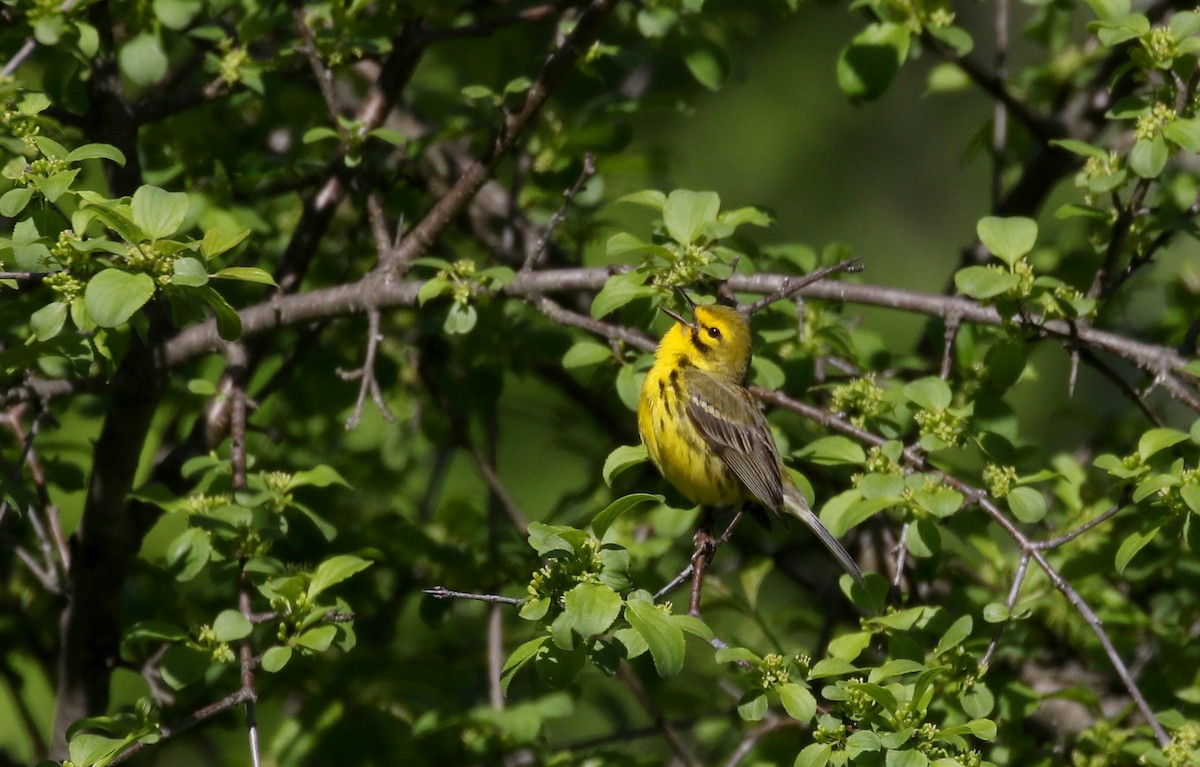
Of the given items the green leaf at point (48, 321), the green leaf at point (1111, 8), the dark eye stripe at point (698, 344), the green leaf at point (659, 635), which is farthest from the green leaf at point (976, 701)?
the green leaf at point (48, 321)

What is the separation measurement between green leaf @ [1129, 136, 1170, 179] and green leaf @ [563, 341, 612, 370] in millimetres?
1420

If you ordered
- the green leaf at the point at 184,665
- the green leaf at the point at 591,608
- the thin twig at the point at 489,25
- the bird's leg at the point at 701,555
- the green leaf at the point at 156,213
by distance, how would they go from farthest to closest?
the thin twig at the point at 489,25
the bird's leg at the point at 701,555
the green leaf at the point at 184,665
the green leaf at the point at 156,213
the green leaf at the point at 591,608

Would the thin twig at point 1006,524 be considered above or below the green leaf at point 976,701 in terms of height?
above

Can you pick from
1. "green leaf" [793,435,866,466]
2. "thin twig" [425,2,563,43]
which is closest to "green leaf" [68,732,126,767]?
"green leaf" [793,435,866,466]

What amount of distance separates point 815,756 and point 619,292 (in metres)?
1.22

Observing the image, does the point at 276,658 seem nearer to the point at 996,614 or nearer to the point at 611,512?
the point at 611,512

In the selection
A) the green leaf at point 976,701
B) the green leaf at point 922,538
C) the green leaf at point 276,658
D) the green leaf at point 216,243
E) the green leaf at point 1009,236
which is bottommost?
the green leaf at point 976,701

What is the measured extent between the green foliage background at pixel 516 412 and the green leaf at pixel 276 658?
11 cm

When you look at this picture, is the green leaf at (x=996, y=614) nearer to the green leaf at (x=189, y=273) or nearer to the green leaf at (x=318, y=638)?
the green leaf at (x=318, y=638)

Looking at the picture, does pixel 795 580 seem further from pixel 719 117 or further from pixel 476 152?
pixel 719 117

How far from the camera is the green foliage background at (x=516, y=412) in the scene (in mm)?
2904

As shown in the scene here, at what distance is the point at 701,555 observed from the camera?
3.50 m

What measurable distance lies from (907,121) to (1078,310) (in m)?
Result: 13.2

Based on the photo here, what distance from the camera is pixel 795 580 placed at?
4.94 m
